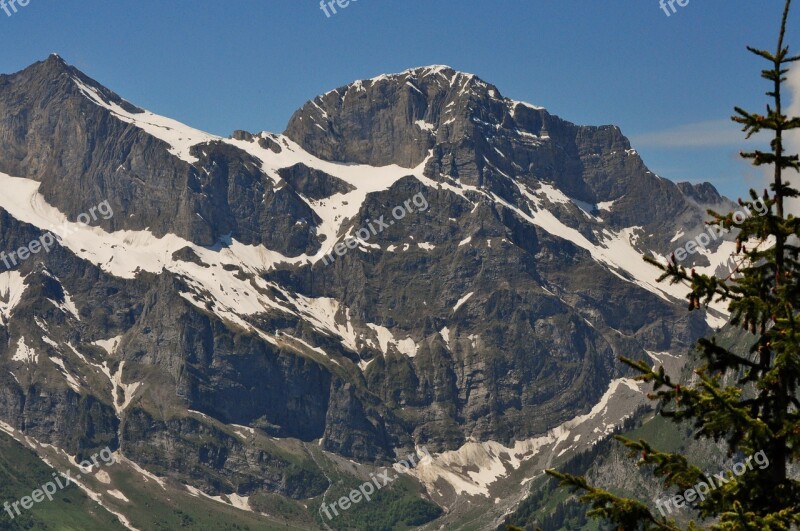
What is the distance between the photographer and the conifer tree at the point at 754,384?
34.4 meters

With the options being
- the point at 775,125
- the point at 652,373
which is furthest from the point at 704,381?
the point at 775,125

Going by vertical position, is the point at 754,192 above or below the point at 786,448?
above

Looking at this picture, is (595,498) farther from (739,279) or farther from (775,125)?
(775,125)

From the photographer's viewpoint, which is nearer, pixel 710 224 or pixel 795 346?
pixel 795 346

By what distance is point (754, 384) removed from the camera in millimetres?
35344

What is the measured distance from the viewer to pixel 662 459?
35062mm

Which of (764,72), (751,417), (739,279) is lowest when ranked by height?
(751,417)

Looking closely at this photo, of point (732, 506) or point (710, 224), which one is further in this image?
point (710, 224)

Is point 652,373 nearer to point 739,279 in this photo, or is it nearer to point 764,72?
point 739,279

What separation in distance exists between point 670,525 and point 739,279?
22.5 feet

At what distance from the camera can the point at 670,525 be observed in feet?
114

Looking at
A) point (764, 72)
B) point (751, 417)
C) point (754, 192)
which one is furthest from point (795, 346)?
point (764, 72)

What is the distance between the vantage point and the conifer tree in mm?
34375

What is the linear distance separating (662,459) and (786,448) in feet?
10.9
